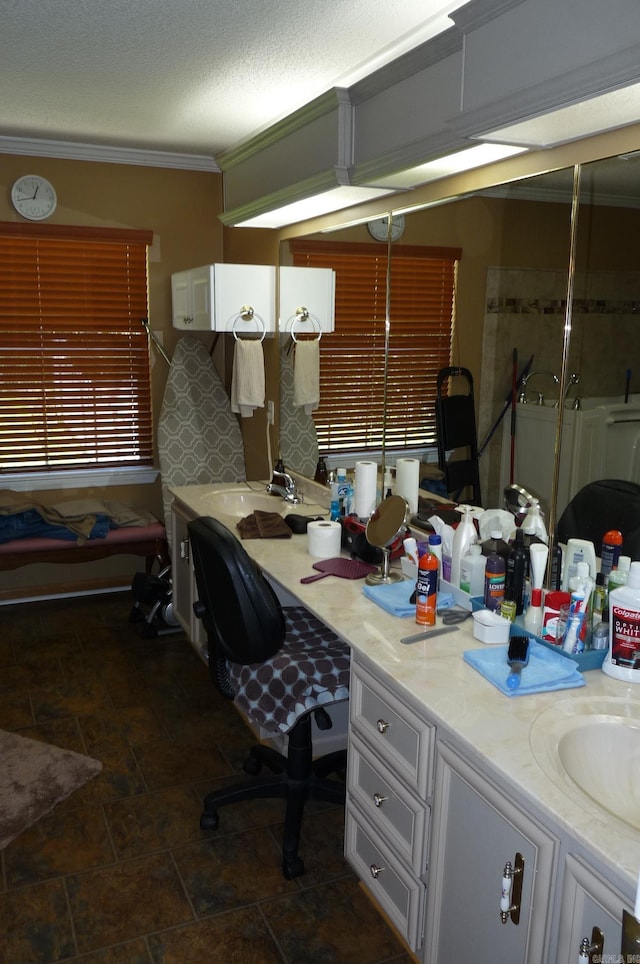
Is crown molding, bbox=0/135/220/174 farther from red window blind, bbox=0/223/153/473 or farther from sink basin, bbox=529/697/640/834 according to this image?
sink basin, bbox=529/697/640/834

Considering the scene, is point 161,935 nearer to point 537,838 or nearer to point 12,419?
point 537,838

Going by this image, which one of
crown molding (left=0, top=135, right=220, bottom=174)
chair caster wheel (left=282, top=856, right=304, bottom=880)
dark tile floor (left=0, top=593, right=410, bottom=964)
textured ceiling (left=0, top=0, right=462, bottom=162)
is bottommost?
dark tile floor (left=0, top=593, right=410, bottom=964)

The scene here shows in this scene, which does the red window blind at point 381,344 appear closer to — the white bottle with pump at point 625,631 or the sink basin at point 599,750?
the white bottle with pump at point 625,631

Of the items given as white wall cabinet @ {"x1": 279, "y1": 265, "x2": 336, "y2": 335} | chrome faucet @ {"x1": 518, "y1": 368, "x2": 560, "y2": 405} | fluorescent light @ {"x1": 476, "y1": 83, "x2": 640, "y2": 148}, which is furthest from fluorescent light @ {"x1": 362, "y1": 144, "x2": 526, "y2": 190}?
white wall cabinet @ {"x1": 279, "y1": 265, "x2": 336, "y2": 335}

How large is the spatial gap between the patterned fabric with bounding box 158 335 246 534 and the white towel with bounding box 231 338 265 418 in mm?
538

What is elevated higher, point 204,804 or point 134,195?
point 134,195

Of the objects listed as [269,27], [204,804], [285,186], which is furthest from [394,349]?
[204,804]

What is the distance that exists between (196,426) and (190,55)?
2196 millimetres

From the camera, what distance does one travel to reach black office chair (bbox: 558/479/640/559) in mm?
1894

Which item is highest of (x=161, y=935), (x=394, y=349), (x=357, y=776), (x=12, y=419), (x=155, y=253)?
(x=155, y=253)

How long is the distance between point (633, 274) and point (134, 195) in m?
3.33

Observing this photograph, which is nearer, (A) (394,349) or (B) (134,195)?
(A) (394,349)

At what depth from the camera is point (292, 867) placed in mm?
2322

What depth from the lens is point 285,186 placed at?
314cm
